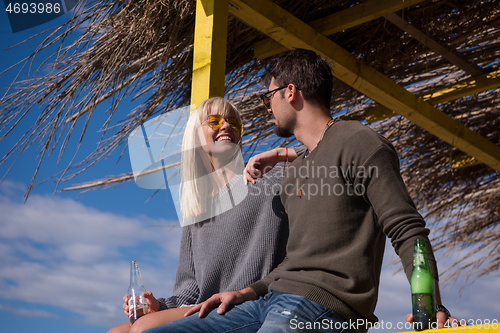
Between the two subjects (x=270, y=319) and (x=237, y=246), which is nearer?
(x=270, y=319)

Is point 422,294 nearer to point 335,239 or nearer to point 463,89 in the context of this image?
point 335,239

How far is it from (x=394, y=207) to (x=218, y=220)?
1003mm

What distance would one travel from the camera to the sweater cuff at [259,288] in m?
1.73

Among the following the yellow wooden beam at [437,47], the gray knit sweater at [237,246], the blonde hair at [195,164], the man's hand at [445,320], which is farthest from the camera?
the yellow wooden beam at [437,47]

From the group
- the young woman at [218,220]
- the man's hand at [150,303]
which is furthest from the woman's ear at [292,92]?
the man's hand at [150,303]

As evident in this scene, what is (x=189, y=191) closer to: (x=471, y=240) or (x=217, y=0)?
(x=217, y=0)

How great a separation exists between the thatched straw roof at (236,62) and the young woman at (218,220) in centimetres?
100

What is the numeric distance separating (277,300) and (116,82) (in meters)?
2.20

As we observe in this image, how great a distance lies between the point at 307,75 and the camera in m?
1.78

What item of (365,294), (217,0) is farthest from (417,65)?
(365,294)

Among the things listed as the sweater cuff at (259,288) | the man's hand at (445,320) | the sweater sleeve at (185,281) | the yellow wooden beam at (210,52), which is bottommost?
the man's hand at (445,320)

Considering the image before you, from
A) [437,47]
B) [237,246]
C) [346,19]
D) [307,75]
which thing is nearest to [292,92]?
[307,75]

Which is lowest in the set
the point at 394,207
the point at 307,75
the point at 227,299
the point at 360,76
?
the point at 227,299

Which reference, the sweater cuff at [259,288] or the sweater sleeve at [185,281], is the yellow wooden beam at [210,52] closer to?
the sweater sleeve at [185,281]
